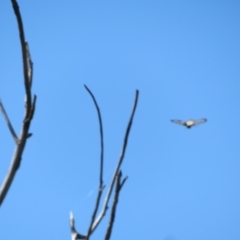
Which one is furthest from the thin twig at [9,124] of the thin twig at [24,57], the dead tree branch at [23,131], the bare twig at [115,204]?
the bare twig at [115,204]

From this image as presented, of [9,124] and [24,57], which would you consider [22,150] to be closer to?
[9,124]

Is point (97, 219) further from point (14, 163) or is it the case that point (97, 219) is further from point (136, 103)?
point (136, 103)

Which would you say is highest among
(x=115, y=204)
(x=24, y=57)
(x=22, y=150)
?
(x=24, y=57)

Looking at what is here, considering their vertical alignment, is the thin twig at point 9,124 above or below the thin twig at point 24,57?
below

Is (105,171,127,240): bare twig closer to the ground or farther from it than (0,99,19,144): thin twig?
closer to the ground

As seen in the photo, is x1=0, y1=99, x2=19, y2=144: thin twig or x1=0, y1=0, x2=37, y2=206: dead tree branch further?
x1=0, y1=99, x2=19, y2=144: thin twig

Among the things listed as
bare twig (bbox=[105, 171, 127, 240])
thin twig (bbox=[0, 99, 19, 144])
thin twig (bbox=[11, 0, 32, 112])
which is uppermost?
thin twig (bbox=[11, 0, 32, 112])

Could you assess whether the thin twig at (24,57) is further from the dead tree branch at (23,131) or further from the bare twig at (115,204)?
the bare twig at (115,204)

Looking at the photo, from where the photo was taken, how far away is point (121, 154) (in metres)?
2.19

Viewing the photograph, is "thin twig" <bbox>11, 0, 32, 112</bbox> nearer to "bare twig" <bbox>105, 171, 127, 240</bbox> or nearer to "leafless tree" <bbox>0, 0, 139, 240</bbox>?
"leafless tree" <bbox>0, 0, 139, 240</bbox>

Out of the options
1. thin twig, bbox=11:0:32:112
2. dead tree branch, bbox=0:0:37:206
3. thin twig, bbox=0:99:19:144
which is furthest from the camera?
thin twig, bbox=0:99:19:144

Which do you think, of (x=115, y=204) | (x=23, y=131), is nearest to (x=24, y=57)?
(x=23, y=131)

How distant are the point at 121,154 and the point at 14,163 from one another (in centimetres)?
68

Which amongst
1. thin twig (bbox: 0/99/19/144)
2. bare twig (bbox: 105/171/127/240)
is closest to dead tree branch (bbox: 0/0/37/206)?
thin twig (bbox: 0/99/19/144)
